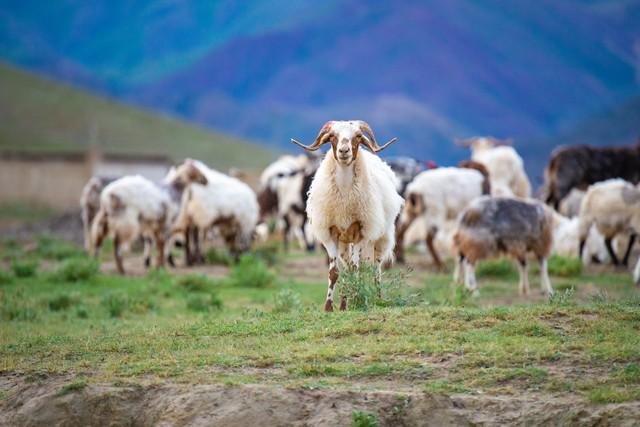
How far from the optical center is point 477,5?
8238 centimetres

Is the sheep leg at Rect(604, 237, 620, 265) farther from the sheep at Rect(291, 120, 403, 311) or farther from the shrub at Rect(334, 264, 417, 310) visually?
the shrub at Rect(334, 264, 417, 310)

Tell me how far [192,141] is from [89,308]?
61236mm

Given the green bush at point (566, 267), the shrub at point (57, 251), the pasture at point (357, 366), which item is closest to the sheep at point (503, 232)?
the green bush at point (566, 267)

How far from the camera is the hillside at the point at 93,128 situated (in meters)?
69.4

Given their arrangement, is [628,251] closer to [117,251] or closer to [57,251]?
[117,251]

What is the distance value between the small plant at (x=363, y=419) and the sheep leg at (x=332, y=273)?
11.8ft

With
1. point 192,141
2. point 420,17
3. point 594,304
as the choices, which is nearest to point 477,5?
point 420,17

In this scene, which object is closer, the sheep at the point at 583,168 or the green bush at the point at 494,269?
the green bush at the point at 494,269

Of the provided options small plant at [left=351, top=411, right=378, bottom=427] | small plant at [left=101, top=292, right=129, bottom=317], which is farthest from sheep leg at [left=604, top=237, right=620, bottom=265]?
small plant at [left=351, top=411, right=378, bottom=427]

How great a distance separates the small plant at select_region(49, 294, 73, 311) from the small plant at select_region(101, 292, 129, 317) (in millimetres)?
530

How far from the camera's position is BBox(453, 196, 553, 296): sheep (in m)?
15.7

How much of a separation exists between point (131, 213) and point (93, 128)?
5082 cm

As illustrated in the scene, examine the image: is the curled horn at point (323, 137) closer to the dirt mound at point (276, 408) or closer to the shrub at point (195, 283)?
the dirt mound at point (276, 408)

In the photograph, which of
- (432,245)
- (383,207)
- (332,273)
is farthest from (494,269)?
(332,273)
